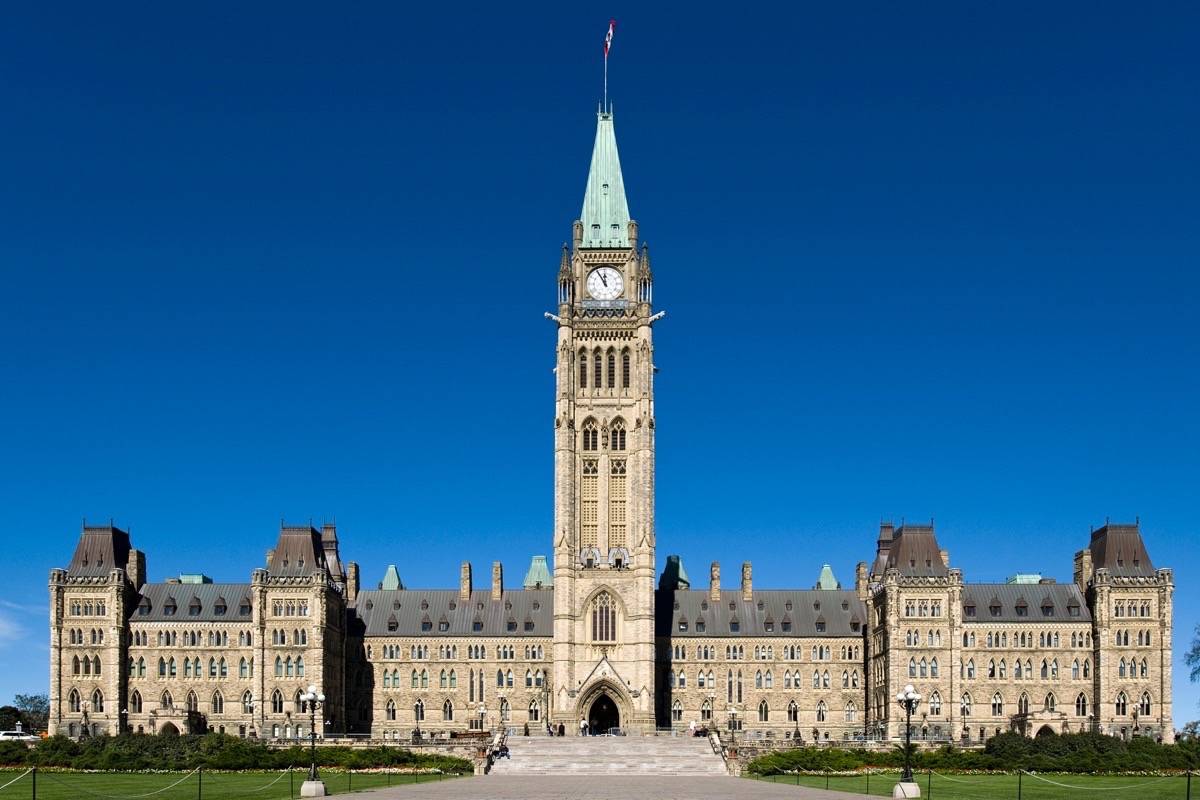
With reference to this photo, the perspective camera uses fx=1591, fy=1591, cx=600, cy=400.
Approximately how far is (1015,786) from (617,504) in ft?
211

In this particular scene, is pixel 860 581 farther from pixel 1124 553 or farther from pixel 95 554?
pixel 95 554

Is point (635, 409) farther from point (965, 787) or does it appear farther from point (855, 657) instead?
point (965, 787)

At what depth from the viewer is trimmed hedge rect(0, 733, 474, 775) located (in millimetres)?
88062

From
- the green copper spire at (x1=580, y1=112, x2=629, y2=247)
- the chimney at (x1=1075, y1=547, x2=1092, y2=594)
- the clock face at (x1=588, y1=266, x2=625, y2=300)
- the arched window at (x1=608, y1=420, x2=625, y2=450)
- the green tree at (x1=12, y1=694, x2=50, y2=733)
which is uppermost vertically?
the green copper spire at (x1=580, y1=112, x2=629, y2=247)

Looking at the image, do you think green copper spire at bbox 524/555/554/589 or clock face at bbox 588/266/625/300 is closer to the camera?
clock face at bbox 588/266/625/300

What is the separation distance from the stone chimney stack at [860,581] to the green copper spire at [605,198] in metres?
37.8

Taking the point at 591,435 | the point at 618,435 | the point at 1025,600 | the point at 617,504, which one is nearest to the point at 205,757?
the point at 617,504

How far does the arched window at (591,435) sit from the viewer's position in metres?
135

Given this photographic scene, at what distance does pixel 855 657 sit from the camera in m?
141

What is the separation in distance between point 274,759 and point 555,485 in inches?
1939

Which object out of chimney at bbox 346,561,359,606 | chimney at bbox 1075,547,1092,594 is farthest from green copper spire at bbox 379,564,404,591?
chimney at bbox 1075,547,1092,594

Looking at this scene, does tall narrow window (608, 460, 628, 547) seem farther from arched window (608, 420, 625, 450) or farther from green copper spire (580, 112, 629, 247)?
green copper spire (580, 112, 629, 247)

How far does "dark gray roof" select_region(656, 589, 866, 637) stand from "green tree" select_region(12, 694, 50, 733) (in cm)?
5736

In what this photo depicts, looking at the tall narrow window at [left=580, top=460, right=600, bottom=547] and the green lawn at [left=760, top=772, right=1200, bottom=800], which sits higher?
the tall narrow window at [left=580, top=460, right=600, bottom=547]
